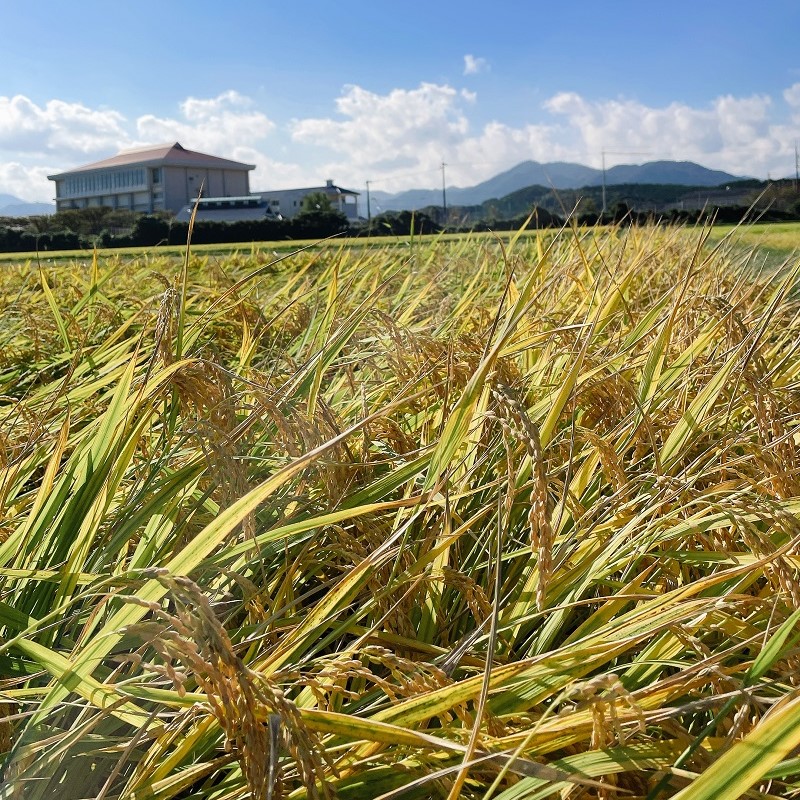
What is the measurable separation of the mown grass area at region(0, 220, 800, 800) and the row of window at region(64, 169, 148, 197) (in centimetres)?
6764

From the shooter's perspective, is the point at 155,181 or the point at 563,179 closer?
the point at 155,181

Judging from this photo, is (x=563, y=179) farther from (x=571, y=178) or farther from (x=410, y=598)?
(x=410, y=598)

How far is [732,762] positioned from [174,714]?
44 cm

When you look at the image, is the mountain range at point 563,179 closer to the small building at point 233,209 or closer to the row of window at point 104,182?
the row of window at point 104,182

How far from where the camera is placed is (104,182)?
6825cm

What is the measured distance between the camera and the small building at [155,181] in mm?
61750

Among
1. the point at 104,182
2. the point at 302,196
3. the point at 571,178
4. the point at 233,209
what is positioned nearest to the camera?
the point at 233,209

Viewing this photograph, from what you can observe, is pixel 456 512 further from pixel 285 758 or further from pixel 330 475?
pixel 285 758

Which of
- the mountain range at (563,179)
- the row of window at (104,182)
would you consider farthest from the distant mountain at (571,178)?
the row of window at (104,182)

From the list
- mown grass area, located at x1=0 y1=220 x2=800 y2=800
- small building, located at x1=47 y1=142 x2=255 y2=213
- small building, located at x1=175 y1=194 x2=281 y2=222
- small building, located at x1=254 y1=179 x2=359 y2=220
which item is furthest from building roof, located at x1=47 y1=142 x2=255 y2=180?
mown grass area, located at x1=0 y1=220 x2=800 y2=800

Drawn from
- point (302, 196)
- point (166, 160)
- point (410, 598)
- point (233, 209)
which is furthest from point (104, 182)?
point (410, 598)

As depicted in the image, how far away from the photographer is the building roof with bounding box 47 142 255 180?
6391 centimetres

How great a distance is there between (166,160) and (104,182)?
793 centimetres

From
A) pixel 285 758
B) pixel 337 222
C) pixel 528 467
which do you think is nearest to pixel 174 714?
pixel 285 758
